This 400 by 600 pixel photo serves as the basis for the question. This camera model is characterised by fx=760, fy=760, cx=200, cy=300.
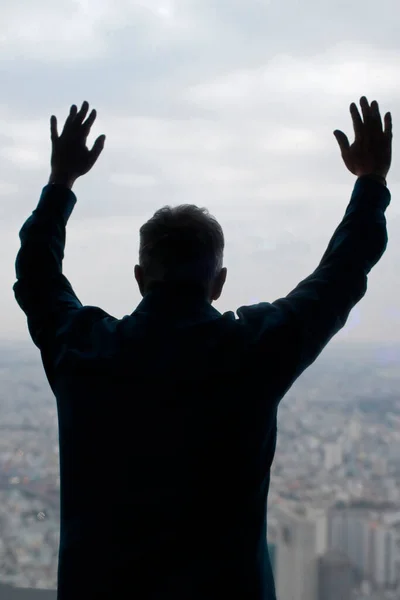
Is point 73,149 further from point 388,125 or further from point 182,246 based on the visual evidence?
point 388,125

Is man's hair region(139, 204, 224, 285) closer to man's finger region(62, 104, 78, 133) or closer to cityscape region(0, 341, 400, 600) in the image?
man's finger region(62, 104, 78, 133)

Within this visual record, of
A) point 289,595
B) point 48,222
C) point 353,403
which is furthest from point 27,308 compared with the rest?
point 289,595

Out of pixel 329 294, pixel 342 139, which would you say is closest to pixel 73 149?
pixel 342 139

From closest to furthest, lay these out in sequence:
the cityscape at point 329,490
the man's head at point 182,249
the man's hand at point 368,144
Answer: the man's head at point 182,249, the man's hand at point 368,144, the cityscape at point 329,490

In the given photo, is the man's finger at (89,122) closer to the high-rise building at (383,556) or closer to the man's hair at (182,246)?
the man's hair at (182,246)

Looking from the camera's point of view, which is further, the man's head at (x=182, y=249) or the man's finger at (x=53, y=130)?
the man's finger at (x=53, y=130)

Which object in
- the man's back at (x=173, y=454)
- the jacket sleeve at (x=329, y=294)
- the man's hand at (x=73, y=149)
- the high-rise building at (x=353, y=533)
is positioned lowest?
the high-rise building at (x=353, y=533)

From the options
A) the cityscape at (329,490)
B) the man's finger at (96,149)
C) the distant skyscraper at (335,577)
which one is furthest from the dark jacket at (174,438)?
the distant skyscraper at (335,577)

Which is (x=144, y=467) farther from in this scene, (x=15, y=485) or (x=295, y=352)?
(x=15, y=485)
